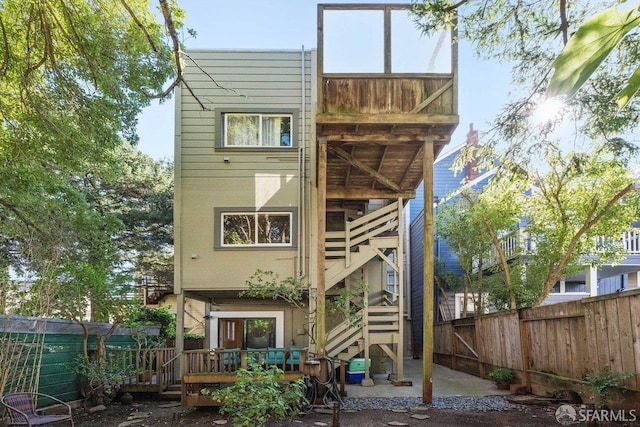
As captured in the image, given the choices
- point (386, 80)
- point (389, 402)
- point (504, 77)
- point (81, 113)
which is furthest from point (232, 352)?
point (504, 77)

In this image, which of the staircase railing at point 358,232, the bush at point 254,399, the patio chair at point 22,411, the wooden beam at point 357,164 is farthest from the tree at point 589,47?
the staircase railing at point 358,232

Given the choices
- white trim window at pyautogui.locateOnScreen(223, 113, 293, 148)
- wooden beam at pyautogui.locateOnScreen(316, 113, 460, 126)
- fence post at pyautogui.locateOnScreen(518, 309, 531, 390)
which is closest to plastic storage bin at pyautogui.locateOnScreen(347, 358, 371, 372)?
fence post at pyautogui.locateOnScreen(518, 309, 531, 390)

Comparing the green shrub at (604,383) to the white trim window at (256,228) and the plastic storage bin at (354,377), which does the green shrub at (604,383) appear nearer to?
the plastic storage bin at (354,377)

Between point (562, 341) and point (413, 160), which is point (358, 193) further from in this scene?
point (562, 341)

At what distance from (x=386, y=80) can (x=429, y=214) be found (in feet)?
7.56

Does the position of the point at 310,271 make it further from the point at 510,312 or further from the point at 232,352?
the point at 510,312

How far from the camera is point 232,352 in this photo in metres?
8.74

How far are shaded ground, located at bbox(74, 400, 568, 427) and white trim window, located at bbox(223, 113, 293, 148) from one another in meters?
5.50

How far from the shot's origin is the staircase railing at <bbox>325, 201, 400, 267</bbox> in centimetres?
1122

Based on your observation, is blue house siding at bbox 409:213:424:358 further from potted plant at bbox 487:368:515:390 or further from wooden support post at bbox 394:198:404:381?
potted plant at bbox 487:368:515:390

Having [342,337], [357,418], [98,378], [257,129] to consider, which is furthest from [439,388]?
[257,129]

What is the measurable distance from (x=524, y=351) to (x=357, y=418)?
10.9 ft

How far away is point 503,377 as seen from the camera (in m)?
9.64

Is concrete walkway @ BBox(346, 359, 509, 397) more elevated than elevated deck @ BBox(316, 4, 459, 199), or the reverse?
elevated deck @ BBox(316, 4, 459, 199)
